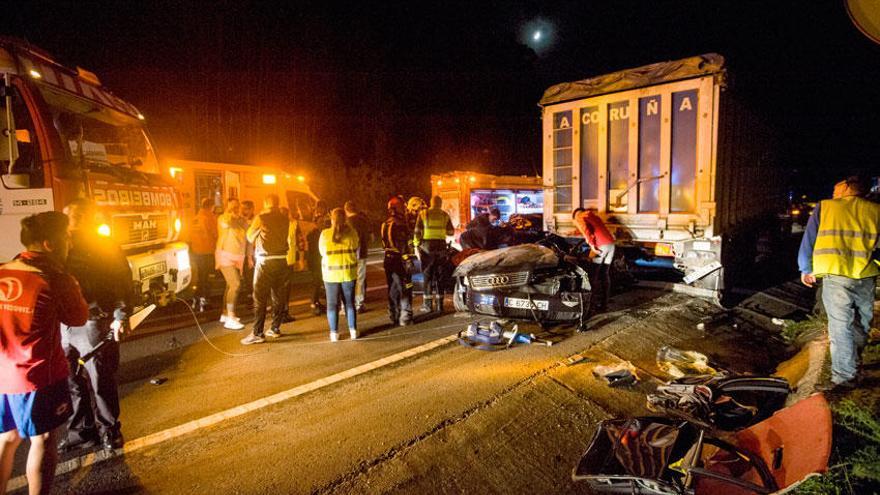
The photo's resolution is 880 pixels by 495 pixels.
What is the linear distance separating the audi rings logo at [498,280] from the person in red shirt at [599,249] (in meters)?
1.76

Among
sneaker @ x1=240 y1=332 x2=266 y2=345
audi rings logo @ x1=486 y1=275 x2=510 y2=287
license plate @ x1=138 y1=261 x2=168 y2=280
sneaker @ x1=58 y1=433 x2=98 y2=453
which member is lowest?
sneaker @ x1=58 y1=433 x2=98 y2=453

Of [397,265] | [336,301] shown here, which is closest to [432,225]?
[397,265]

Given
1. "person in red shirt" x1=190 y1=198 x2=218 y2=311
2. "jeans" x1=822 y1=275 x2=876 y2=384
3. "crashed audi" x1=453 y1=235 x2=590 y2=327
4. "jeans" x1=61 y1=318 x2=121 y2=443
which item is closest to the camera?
"jeans" x1=61 y1=318 x2=121 y2=443

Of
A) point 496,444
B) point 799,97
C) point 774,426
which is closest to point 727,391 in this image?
point 774,426

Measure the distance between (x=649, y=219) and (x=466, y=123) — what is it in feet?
88.0

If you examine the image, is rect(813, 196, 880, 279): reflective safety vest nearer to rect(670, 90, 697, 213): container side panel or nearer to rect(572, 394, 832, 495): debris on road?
rect(572, 394, 832, 495): debris on road

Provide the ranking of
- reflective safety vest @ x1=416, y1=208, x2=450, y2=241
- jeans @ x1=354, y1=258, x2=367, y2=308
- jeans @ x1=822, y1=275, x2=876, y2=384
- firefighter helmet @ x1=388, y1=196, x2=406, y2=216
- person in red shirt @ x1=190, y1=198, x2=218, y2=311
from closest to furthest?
1. jeans @ x1=822, y1=275, x2=876, y2=384
2. firefighter helmet @ x1=388, y1=196, x2=406, y2=216
3. reflective safety vest @ x1=416, y1=208, x2=450, y2=241
4. jeans @ x1=354, y1=258, x2=367, y2=308
5. person in red shirt @ x1=190, y1=198, x2=218, y2=311

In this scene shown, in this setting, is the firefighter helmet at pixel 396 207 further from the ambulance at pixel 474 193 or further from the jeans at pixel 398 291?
the ambulance at pixel 474 193

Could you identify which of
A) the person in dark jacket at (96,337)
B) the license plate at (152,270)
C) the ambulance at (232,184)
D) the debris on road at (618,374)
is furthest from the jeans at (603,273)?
the ambulance at (232,184)

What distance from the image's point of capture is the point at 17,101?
4.22m

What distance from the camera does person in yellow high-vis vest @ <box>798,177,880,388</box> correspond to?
3535 millimetres

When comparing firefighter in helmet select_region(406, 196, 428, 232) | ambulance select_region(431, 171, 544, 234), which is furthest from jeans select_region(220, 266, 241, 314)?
ambulance select_region(431, 171, 544, 234)

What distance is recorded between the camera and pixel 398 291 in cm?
627

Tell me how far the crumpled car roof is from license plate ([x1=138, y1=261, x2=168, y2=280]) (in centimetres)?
375
